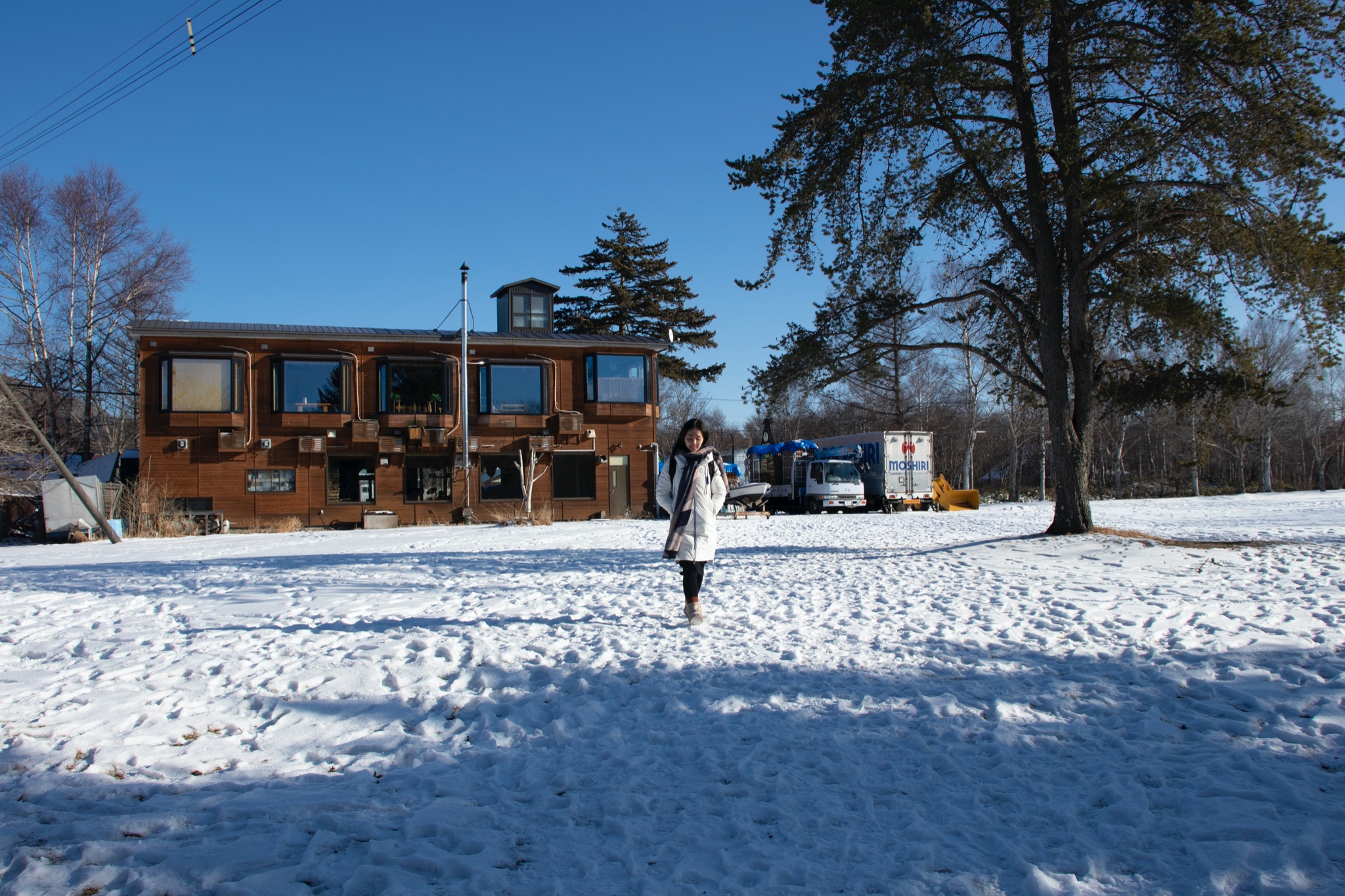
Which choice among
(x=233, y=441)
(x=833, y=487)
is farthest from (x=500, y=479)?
(x=833, y=487)

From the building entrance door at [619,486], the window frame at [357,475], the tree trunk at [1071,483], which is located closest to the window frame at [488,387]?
the building entrance door at [619,486]

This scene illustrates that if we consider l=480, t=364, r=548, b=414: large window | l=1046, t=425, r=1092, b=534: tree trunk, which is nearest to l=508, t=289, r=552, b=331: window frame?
l=480, t=364, r=548, b=414: large window

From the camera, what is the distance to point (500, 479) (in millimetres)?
29406

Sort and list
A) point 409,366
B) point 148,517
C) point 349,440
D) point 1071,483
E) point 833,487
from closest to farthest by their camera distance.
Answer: point 1071,483 → point 148,517 → point 349,440 → point 409,366 → point 833,487

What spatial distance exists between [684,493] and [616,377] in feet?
75.3

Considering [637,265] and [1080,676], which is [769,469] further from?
[1080,676]

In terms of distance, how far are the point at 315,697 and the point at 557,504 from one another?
2425 cm

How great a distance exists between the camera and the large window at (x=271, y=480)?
26859mm

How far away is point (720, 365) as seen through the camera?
44.1 m

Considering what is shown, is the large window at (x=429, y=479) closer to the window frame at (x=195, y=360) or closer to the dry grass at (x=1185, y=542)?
the window frame at (x=195, y=360)

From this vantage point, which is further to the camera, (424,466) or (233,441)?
(424,466)

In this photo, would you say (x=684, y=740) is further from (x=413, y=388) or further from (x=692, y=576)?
(x=413, y=388)

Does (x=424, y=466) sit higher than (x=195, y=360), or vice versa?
(x=195, y=360)

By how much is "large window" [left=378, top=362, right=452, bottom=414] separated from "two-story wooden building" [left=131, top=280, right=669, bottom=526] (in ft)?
0.15
